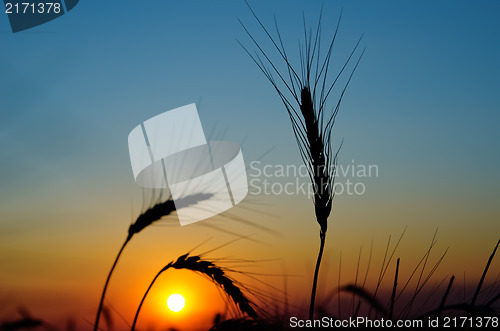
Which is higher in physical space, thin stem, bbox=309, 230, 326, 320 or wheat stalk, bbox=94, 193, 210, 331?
wheat stalk, bbox=94, 193, 210, 331

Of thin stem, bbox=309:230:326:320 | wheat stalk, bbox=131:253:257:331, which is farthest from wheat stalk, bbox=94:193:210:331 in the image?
thin stem, bbox=309:230:326:320

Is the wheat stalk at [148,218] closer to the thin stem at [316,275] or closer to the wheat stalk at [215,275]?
the wheat stalk at [215,275]

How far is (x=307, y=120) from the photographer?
2559 mm

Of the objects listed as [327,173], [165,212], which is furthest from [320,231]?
[165,212]

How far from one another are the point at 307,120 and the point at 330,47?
0.37m

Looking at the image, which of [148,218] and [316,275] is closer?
[316,275]

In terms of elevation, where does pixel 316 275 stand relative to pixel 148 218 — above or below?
below

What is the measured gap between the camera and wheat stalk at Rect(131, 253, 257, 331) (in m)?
2.40

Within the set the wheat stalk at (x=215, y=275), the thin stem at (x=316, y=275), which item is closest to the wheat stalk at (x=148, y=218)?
the wheat stalk at (x=215, y=275)

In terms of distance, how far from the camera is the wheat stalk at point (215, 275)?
2.40 m

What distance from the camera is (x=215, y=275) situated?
2.46m

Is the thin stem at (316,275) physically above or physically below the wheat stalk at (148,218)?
below

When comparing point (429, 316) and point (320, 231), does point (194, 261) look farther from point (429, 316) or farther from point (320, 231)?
point (429, 316)

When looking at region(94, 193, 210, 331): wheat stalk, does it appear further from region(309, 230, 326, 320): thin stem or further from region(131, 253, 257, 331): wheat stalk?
region(309, 230, 326, 320): thin stem
